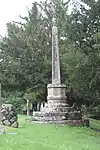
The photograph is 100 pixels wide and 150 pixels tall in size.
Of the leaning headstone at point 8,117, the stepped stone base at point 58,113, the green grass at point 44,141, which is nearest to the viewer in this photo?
the green grass at point 44,141

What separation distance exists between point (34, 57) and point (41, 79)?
2.46 m

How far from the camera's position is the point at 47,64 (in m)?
33.1

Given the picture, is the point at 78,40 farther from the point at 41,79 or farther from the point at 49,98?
the point at 41,79

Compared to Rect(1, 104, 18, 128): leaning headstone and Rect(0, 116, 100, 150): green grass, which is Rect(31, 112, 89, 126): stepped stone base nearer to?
Rect(1, 104, 18, 128): leaning headstone

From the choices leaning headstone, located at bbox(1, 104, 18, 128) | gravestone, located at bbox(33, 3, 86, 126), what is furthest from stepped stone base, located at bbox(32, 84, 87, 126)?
leaning headstone, located at bbox(1, 104, 18, 128)

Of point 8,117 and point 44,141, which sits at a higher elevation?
point 8,117

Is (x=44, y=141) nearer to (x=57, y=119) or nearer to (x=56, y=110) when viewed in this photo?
(x=57, y=119)

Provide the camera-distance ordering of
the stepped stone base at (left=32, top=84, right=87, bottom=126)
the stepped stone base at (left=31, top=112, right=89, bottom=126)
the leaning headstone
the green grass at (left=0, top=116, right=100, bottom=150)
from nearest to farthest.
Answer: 1. the green grass at (left=0, top=116, right=100, bottom=150)
2. the leaning headstone
3. the stepped stone base at (left=31, top=112, right=89, bottom=126)
4. the stepped stone base at (left=32, top=84, right=87, bottom=126)

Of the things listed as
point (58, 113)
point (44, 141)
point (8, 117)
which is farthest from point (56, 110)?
point (44, 141)

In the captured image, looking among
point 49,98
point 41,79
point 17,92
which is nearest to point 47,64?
point 41,79

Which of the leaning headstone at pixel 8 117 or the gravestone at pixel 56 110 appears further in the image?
the gravestone at pixel 56 110

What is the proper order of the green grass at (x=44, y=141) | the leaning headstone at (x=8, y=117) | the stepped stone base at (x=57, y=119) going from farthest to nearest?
the stepped stone base at (x=57, y=119), the leaning headstone at (x=8, y=117), the green grass at (x=44, y=141)

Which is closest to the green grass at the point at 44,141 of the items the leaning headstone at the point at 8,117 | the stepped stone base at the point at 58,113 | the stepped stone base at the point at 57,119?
the leaning headstone at the point at 8,117

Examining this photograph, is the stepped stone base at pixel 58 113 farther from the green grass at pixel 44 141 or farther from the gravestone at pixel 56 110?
the green grass at pixel 44 141
